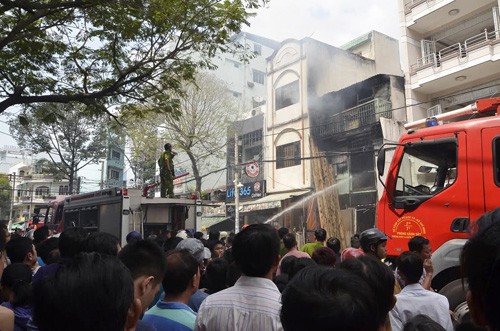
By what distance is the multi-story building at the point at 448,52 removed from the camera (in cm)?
1424

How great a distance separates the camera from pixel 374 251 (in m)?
4.57

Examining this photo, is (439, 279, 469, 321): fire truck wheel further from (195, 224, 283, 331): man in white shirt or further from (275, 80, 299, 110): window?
(275, 80, 299, 110): window

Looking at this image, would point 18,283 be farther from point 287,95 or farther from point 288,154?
point 287,95

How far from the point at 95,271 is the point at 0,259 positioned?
2.19 metres

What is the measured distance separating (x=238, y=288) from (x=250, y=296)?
0.35 ft

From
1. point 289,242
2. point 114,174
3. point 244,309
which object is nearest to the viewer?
point 244,309

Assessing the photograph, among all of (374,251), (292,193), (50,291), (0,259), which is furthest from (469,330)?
(292,193)

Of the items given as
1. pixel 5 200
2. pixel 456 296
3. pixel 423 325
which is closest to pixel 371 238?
pixel 456 296

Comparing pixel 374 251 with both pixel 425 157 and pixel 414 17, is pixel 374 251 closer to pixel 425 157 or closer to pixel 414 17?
pixel 425 157

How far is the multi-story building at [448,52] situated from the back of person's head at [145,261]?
45.8ft

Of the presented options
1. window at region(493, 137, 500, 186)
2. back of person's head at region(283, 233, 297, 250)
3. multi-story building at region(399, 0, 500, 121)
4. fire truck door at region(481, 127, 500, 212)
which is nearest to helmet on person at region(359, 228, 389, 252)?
back of person's head at region(283, 233, 297, 250)

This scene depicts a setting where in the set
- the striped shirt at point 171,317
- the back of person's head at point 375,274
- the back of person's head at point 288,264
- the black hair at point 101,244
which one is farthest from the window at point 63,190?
the back of person's head at point 375,274

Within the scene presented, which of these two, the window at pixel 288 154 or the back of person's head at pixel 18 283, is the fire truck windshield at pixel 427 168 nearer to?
the back of person's head at pixel 18 283

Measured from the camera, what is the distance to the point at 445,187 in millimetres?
5129
